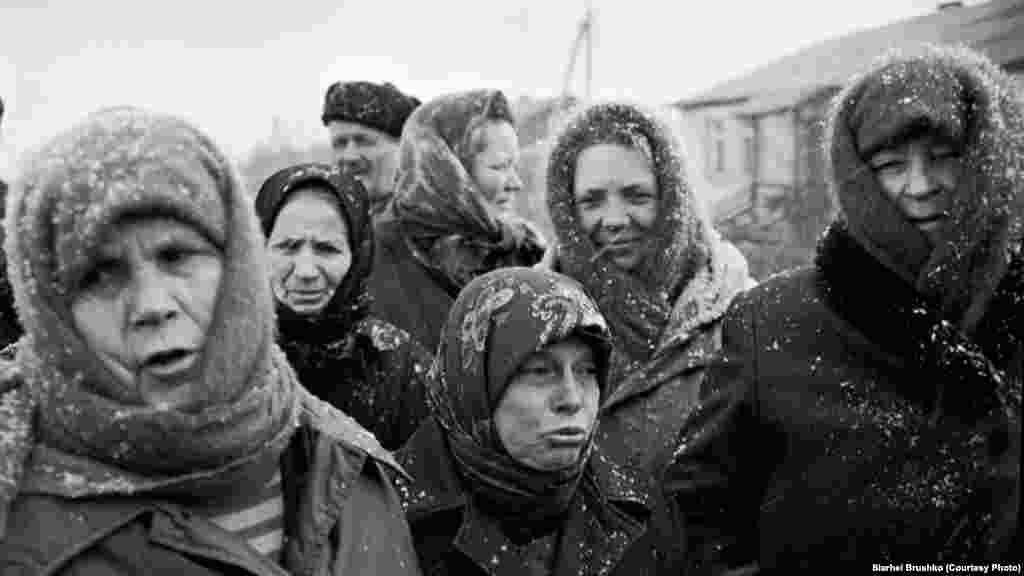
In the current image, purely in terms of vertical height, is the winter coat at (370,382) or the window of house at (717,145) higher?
the winter coat at (370,382)

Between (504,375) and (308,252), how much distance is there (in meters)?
1.08

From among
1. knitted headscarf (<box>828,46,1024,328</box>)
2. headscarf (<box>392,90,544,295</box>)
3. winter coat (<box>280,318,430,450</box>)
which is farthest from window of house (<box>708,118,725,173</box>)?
knitted headscarf (<box>828,46,1024,328</box>)

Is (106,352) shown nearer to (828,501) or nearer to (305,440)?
(305,440)

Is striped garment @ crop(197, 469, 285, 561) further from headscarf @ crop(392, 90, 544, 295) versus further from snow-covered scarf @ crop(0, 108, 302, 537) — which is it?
headscarf @ crop(392, 90, 544, 295)

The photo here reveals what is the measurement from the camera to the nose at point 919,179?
2344 mm

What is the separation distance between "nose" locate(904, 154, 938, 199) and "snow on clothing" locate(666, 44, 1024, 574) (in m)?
0.07

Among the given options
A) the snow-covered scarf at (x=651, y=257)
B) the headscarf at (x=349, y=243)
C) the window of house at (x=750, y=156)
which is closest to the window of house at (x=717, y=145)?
the window of house at (x=750, y=156)

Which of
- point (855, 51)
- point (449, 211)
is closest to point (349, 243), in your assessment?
point (449, 211)

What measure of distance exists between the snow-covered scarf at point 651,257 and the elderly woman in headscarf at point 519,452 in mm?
705

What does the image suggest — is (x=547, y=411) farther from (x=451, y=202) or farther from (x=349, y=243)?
(x=451, y=202)

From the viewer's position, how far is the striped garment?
1986 mm

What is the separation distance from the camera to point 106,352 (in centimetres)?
189

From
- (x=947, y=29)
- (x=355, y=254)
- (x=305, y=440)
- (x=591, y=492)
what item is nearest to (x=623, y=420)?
(x=591, y=492)

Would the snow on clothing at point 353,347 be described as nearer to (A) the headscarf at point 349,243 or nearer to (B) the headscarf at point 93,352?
(A) the headscarf at point 349,243
